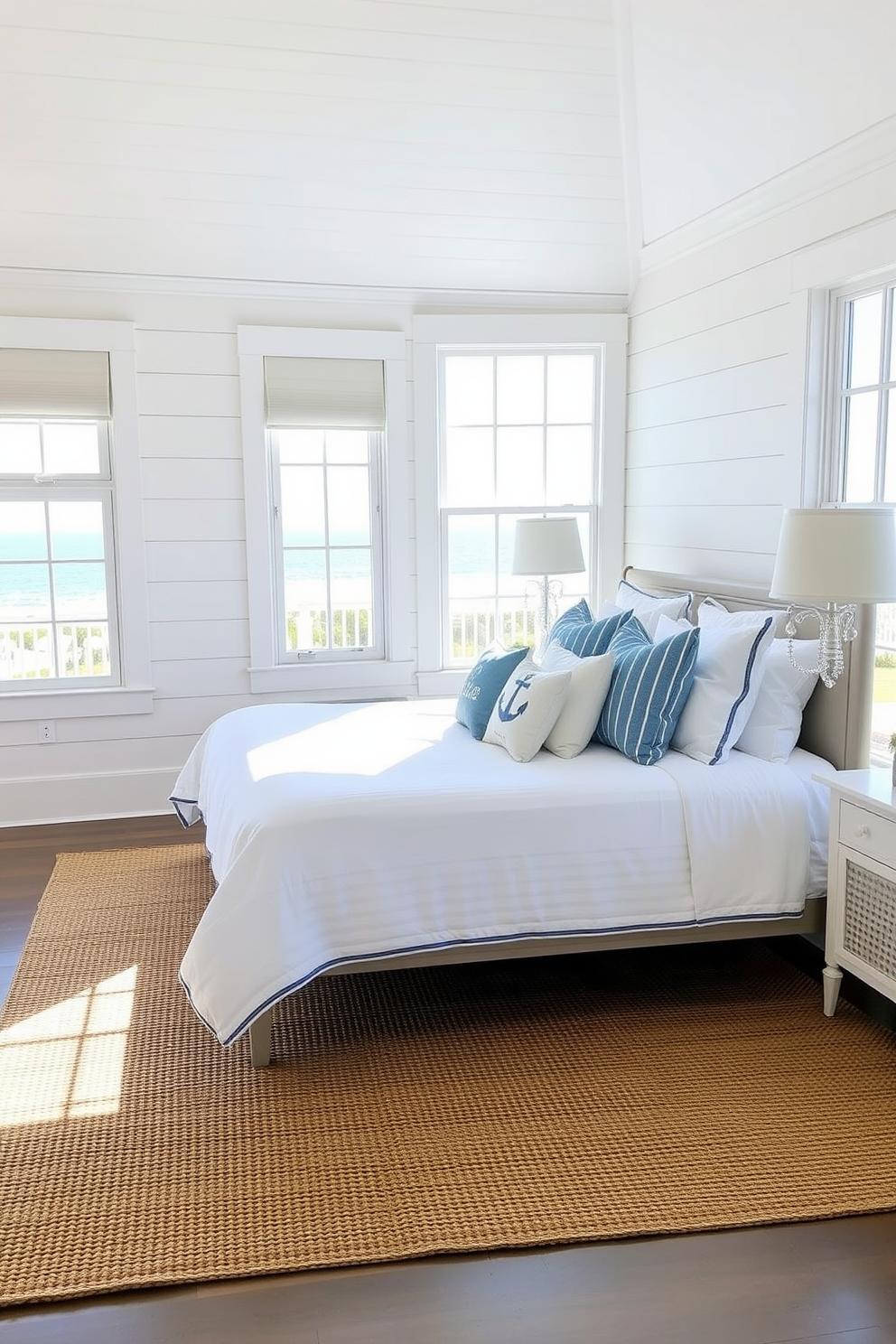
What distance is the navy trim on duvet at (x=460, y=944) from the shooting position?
2816 millimetres

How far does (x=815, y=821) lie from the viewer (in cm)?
325

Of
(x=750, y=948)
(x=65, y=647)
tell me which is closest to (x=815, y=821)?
(x=750, y=948)

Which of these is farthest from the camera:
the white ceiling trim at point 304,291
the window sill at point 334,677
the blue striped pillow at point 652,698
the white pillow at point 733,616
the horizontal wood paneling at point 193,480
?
the window sill at point 334,677

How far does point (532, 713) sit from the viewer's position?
3.46 meters

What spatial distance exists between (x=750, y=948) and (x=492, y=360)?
3.05 m

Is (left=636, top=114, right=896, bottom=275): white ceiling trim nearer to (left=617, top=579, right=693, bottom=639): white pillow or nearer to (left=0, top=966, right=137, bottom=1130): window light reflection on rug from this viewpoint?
(left=617, top=579, right=693, bottom=639): white pillow

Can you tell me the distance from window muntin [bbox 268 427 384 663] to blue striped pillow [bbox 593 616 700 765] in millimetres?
2126

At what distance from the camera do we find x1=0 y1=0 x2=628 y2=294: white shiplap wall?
4008 mm

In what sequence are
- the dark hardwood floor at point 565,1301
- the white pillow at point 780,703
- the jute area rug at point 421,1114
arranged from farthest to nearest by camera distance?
the white pillow at point 780,703, the jute area rug at point 421,1114, the dark hardwood floor at point 565,1301

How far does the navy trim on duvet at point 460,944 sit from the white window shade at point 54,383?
2.91 m

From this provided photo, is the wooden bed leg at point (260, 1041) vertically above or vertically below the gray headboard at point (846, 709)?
below

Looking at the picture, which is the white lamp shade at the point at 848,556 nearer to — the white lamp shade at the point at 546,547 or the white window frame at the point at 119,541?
the white lamp shade at the point at 546,547

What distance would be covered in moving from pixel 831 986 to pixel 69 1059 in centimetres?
213

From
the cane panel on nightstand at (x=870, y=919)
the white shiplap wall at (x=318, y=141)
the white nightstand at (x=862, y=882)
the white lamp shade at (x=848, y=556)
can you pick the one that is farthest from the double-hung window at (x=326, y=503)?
the cane panel on nightstand at (x=870, y=919)
